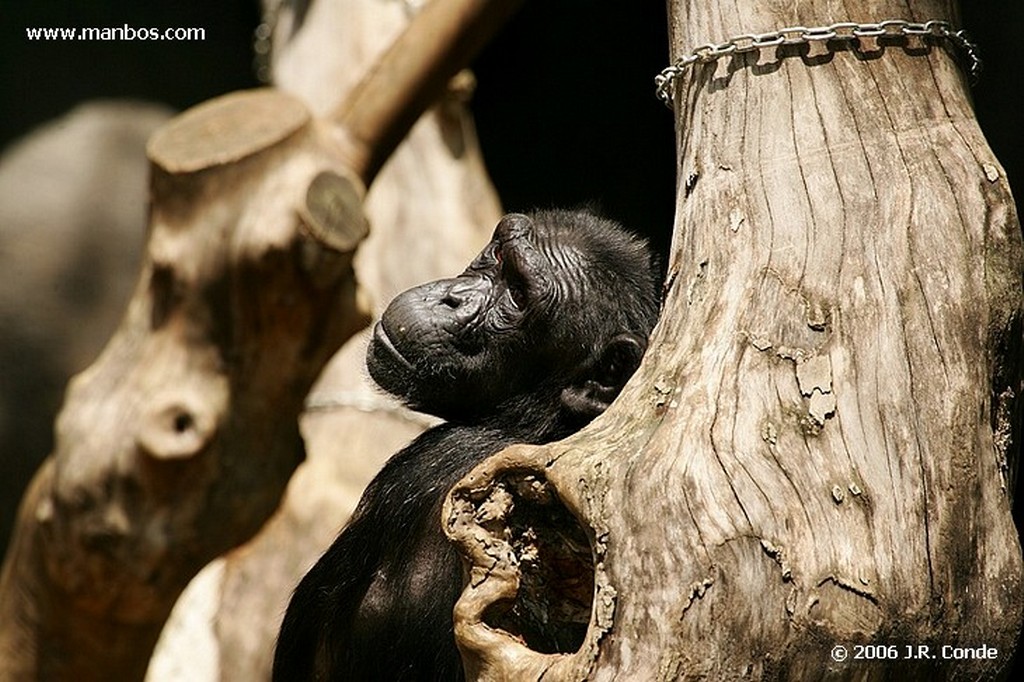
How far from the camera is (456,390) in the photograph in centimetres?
336

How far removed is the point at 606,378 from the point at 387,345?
1.67 ft

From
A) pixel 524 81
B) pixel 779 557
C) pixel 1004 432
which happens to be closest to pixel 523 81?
pixel 524 81

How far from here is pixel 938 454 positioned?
90.3 inches

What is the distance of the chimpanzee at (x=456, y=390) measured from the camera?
3.04 meters

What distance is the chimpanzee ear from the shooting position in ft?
10.5

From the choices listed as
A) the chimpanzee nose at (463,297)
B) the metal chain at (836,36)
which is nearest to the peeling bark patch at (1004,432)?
the metal chain at (836,36)

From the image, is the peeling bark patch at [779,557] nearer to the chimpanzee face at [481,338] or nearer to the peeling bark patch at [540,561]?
the peeling bark patch at [540,561]

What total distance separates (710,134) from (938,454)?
0.68m

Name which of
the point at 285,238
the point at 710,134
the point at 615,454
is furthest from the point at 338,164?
the point at 615,454

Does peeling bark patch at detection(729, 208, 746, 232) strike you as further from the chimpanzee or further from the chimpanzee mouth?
the chimpanzee mouth

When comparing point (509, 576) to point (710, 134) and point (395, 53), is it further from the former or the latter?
point (395, 53)

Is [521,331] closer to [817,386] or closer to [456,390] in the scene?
[456,390]

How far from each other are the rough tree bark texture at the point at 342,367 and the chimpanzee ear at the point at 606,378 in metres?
2.30

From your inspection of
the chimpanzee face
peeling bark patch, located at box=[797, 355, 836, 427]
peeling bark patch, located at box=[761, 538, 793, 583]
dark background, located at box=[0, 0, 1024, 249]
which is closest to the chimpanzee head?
the chimpanzee face
